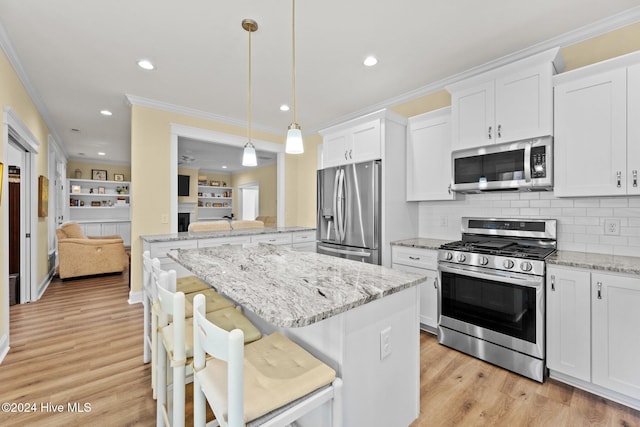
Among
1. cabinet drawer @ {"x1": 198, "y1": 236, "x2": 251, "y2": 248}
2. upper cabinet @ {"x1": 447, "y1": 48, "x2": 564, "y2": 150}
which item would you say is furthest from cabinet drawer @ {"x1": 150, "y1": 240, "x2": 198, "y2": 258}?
upper cabinet @ {"x1": 447, "y1": 48, "x2": 564, "y2": 150}

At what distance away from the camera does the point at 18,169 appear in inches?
142

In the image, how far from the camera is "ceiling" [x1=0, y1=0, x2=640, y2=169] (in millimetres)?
2041

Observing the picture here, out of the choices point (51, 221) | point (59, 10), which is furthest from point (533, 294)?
point (51, 221)

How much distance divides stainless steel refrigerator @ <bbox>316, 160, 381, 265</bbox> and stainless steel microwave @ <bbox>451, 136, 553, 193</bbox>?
2.77 ft

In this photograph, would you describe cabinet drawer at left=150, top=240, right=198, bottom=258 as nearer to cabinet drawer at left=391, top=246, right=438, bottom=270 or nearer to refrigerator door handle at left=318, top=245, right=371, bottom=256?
refrigerator door handle at left=318, top=245, right=371, bottom=256

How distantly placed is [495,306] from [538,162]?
1.22 metres

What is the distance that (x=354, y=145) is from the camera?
337cm

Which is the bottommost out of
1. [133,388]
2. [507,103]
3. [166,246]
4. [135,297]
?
[133,388]

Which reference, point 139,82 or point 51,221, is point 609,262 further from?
point 51,221

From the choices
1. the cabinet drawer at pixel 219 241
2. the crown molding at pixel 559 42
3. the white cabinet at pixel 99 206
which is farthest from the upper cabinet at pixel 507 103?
the white cabinet at pixel 99 206

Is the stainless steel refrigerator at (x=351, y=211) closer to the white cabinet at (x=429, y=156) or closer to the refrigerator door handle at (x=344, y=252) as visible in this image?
the refrigerator door handle at (x=344, y=252)

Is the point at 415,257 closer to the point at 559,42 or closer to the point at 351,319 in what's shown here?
the point at 351,319

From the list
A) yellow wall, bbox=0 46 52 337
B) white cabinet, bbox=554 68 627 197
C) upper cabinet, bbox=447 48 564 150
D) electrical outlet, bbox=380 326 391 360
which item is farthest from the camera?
yellow wall, bbox=0 46 52 337

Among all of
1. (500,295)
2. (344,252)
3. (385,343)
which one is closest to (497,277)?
(500,295)
